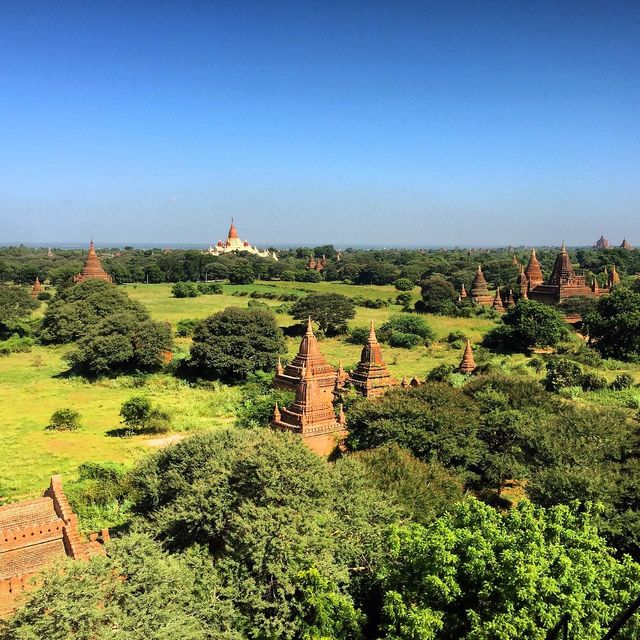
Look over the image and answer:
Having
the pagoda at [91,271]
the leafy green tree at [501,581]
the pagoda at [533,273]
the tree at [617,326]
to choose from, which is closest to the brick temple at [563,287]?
the pagoda at [533,273]

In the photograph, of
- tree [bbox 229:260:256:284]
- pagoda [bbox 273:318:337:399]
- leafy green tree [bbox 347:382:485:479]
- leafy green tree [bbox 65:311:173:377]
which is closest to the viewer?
leafy green tree [bbox 347:382:485:479]

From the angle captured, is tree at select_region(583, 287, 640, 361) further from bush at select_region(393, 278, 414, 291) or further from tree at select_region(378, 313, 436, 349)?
bush at select_region(393, 278, 414, 291)

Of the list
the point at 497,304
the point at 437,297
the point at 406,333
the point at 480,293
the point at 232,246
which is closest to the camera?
the point at 406,333

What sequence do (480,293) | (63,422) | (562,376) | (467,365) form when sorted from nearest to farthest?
(63,422) < (562,376) < (467,365) < (480,293)

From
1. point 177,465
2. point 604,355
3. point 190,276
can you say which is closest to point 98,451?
point 177,465

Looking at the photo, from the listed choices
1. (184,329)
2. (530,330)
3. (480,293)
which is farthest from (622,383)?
(480,293)

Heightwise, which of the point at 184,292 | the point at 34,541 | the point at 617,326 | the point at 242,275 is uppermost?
the point at 242,275

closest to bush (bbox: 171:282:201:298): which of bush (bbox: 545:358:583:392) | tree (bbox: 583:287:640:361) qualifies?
tree (bbox: 583:287:640:361)

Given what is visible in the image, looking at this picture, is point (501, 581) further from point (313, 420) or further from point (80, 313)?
point (80, 313)
